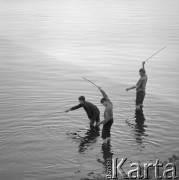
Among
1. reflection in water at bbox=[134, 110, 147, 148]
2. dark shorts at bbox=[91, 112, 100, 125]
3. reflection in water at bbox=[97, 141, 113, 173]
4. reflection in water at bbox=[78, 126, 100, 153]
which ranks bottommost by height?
reflection in water at bbox=[134, 110, 147, 148]

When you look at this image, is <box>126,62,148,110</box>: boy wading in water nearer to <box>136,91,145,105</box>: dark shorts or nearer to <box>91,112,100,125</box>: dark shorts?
<box>136,91,145,105</box>: dark shorts

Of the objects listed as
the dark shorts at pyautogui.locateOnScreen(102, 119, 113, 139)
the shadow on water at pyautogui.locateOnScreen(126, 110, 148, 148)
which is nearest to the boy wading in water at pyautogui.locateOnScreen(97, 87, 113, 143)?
the dark shorts at pyautogui.locateOnScreen(102, 119, 113, 139)

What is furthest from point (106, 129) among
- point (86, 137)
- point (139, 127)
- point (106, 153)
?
point (139, 127)

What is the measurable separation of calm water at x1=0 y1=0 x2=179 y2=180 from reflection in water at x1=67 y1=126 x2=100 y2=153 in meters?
0.04

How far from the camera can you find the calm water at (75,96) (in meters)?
14.7

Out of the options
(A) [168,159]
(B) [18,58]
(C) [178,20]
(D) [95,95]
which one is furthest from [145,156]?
(C) [178,20]

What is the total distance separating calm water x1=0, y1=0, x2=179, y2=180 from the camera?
1474 cm

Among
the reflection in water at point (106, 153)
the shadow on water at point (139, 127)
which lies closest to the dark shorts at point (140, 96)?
the shadow on water at point (139, 127)

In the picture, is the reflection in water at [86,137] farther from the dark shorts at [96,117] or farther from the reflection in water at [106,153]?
the reflection in water at [106,153]

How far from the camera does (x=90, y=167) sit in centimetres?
1390

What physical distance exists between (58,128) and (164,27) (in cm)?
3603

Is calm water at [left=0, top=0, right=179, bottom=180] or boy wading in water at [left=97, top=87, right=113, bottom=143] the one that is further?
boy wading in water at [left=97, top=87, right=113, bottom=143]

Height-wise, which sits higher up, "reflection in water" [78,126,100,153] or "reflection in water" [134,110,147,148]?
"reflection in water" [78,126,100,153]

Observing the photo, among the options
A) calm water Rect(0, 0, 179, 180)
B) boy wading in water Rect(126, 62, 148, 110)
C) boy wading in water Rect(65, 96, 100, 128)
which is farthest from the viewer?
boy wading in water Rect(126, 62, 148, 110)
